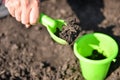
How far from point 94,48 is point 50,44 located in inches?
16.0

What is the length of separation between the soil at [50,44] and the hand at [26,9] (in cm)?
55

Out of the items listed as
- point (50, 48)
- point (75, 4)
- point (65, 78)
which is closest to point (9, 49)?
point (50, 48)

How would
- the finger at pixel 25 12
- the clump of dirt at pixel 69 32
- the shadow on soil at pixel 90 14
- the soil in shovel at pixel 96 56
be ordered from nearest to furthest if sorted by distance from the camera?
the finger at pixel 25 12, the clump of dirt at pixel 69 32, the soil in shovel at pixel 96 56, the shadow on soil at pixel 90 14

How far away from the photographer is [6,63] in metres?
2.31

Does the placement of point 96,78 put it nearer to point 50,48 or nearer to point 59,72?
point 59,72

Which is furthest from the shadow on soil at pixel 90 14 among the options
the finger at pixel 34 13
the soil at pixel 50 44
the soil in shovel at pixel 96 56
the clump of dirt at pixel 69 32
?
the finger at pixel 34 13

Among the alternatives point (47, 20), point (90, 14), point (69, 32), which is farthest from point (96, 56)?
point (90, 14)

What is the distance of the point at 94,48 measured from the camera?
2180 millimetres

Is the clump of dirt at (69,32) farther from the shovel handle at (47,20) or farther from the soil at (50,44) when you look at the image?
the soil at (50,44)

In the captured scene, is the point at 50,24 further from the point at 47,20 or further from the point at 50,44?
the point at 50,44

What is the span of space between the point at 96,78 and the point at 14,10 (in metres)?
0.75

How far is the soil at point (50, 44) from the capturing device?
2.23m

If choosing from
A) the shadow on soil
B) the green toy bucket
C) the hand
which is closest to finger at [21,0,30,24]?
the hand

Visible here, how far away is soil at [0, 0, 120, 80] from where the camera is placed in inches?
87.7
